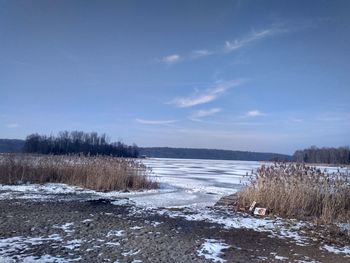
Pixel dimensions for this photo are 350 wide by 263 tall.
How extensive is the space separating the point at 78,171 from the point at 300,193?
1053 centimetres

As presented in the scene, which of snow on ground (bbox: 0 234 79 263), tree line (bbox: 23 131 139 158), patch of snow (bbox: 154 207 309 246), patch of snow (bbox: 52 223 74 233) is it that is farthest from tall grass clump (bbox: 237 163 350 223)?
tree line (bbox: 23 131 139 158)

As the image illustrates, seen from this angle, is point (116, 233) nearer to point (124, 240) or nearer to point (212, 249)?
point (124, 240)

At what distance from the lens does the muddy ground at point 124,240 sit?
5.46 meters

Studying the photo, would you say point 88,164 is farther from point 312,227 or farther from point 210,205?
point 312,227

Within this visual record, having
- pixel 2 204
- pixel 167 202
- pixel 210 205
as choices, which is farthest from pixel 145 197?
pixel 2 204

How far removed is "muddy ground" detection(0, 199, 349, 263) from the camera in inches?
215

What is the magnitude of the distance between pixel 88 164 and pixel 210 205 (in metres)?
7.96

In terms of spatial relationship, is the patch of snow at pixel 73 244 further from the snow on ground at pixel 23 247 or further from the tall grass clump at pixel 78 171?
the tall grass clump at pixel 78 171

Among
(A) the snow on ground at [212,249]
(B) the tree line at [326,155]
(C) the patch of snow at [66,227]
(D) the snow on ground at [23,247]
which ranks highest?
(B) the tree line at [326,155]

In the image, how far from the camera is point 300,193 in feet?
34.4

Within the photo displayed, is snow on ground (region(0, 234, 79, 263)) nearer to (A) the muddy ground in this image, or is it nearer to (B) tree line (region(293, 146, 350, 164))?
(A) the muddy ground

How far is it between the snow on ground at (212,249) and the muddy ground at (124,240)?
10 cm

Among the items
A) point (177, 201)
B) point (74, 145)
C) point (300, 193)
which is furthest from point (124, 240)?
point (74, 145)

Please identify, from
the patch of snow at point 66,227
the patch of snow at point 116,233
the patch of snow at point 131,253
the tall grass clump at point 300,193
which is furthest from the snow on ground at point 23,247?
the tall grass clump at point 300,193
